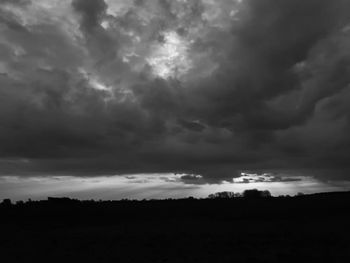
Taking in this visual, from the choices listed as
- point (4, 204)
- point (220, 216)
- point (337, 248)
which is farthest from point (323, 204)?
point (4, 204)

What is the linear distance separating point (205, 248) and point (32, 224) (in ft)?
126

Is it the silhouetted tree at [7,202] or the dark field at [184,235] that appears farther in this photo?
the silhouetted tree at [7,202]

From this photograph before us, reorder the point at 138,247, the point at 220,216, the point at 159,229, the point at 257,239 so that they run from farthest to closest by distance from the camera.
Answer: the point at 220,216
the point at 159,229
the point at 257,239
the point at 138,247

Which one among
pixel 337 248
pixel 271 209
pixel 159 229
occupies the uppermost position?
pixel 271 209

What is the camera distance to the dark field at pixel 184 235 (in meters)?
34.8

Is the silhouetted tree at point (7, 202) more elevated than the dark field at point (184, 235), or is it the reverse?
the silhouetted tree at point (7, 202)

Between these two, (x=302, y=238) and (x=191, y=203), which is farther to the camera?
(x=191, y=203)

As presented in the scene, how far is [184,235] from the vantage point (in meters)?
46.2

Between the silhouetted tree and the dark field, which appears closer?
the dark field

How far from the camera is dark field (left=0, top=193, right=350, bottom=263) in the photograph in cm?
3478

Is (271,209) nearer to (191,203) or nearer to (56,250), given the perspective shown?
(191,203)

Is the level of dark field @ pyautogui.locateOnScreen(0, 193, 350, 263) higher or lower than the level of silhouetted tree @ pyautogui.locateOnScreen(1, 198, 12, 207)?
lower

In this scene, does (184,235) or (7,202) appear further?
(7,202)

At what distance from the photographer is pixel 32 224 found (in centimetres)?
6694
